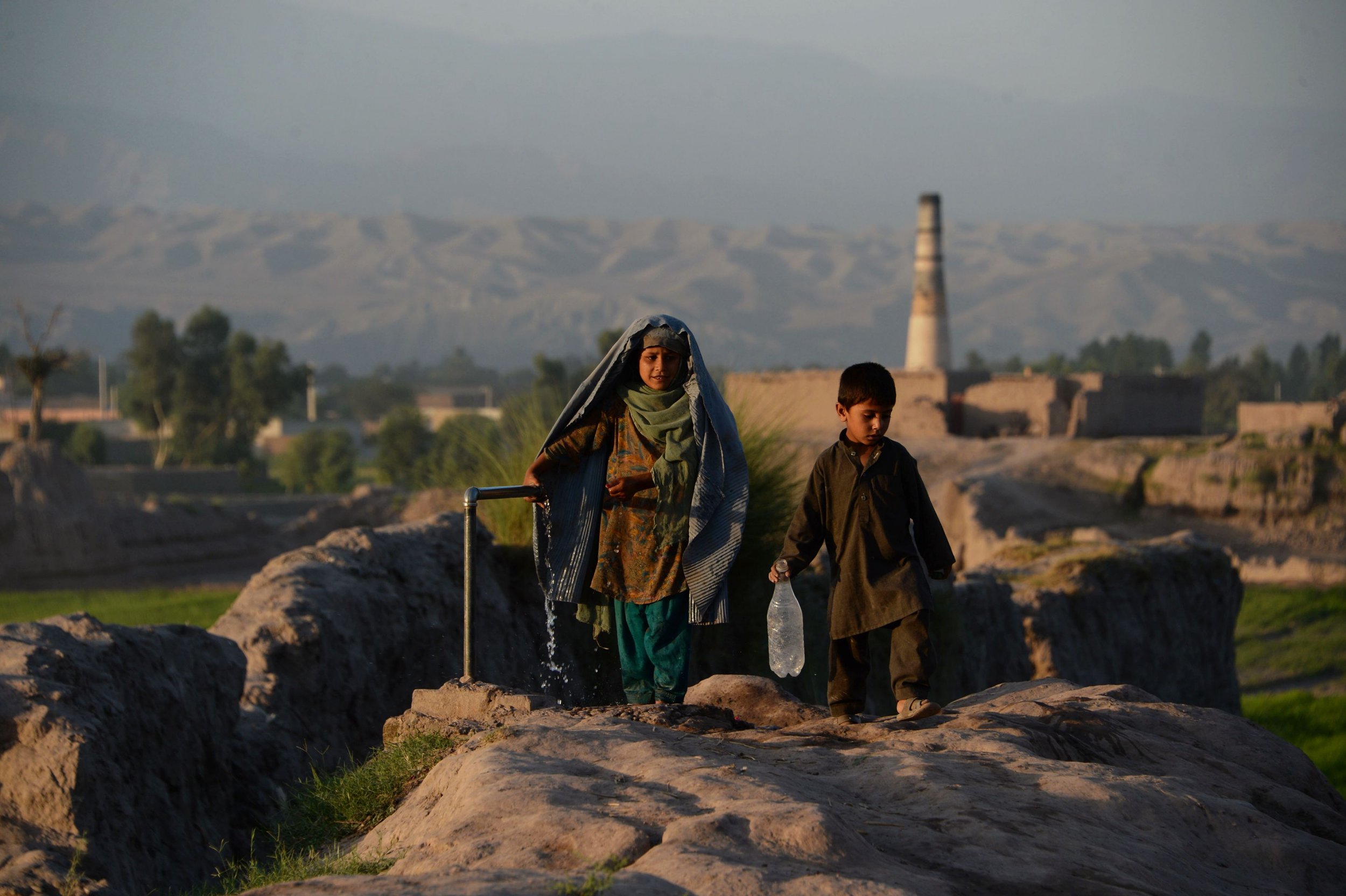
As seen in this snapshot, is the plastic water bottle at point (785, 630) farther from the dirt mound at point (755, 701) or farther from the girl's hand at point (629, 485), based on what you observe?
the girl's hand at point (629, 485)

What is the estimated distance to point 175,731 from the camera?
5.38m

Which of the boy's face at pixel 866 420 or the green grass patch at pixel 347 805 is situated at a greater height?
the boy's face at pixel 866 420

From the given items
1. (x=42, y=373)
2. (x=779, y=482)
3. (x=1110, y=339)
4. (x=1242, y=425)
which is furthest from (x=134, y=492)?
(x=1110, y=339)

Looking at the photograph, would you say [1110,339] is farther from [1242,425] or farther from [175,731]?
[175,731]

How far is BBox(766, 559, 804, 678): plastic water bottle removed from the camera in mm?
4715

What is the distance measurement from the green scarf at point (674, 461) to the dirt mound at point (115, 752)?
215 centimetres

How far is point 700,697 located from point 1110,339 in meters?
126

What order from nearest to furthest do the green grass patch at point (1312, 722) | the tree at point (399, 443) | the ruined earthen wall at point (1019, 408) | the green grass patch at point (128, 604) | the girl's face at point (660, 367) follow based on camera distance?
the girl's face at point (660, 367), the green grass patch at point (1312, 722), the green grass patch at point (128, 604), the ruined earthen wall at point (1019, 408), the tree at point (399, 443)

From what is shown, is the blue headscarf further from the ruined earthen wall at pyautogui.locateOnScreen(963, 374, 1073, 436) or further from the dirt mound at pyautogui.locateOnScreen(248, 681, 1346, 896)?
the ruined earthen wall at pyautogui.locateOnScreen(963, 374, 1073, 436)

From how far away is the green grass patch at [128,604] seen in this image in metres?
17.8

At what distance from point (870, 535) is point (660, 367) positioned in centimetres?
98

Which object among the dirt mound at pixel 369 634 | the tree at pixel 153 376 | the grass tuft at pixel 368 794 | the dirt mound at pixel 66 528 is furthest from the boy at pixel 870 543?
the tree at pixel 153 376

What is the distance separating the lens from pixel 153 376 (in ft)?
200

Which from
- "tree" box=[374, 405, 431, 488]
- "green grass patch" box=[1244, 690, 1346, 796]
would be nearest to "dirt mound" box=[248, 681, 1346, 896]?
"green grass patch" box=[1244, 690, 1346, 796]
